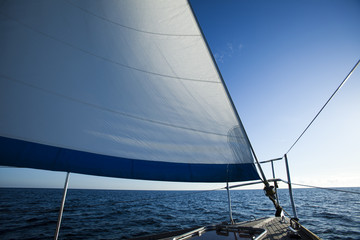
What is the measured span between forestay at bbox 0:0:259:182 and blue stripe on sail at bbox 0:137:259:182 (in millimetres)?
13

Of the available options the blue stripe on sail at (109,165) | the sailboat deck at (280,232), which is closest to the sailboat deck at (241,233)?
the sailboat deck at (280,232)

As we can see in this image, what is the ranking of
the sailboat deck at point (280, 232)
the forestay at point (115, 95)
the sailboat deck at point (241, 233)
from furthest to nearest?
the sailboat deck at point (280, 232), the sailboat deck at point (241, 233), the forestay at point (115, 95)

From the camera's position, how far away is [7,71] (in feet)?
6.51

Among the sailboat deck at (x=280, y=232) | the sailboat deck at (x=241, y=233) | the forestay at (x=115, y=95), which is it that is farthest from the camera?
the sailboat deck at (x=280, y=232)

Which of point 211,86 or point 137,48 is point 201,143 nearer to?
point 211,86

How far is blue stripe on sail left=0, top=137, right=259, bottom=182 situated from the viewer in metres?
2.09

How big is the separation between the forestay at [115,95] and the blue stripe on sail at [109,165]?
0.01m

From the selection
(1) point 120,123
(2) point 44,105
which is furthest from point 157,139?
(2) point 44,105

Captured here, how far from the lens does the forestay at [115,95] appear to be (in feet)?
6.81

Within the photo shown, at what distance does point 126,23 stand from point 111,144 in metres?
2.05

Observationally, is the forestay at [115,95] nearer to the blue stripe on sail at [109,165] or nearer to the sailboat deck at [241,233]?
the blue stripe on sail at [109,165]

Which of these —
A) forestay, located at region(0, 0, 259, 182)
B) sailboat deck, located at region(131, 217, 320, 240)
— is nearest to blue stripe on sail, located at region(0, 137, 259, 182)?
forestay, located at region(0, 0, 259, 182)

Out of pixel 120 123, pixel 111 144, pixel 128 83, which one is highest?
pixel 128 83

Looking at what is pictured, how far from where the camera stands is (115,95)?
2549 mm
